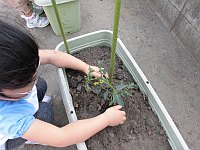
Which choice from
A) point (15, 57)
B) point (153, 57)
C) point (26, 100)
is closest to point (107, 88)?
point (26, 100)

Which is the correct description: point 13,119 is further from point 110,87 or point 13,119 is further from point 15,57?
point 110,87

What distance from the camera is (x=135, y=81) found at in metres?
0.99

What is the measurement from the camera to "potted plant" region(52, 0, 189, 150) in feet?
2.70

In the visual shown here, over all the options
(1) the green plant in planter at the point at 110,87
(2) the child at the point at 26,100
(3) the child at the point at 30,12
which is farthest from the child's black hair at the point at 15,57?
(3) the child at the point at 30,12

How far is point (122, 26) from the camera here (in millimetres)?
1654

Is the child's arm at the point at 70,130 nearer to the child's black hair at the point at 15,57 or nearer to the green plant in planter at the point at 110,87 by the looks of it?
the green plant in planter at the point at 110,87

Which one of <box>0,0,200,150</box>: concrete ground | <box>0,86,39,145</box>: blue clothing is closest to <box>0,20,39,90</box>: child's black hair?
<box>0,86,39,145</box>: blue clothing

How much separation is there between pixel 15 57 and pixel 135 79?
534mm

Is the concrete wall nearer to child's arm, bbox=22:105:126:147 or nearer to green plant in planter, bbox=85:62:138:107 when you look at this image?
green plant in planter, bbox=85:62:138:107

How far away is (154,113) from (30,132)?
482 millimetres

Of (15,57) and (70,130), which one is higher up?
(15,57)

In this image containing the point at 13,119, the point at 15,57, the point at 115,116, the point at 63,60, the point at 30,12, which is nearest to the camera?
the point at 15,57

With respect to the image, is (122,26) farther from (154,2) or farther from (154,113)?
(154,113)

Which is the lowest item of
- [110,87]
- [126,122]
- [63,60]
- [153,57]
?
[126,122]
